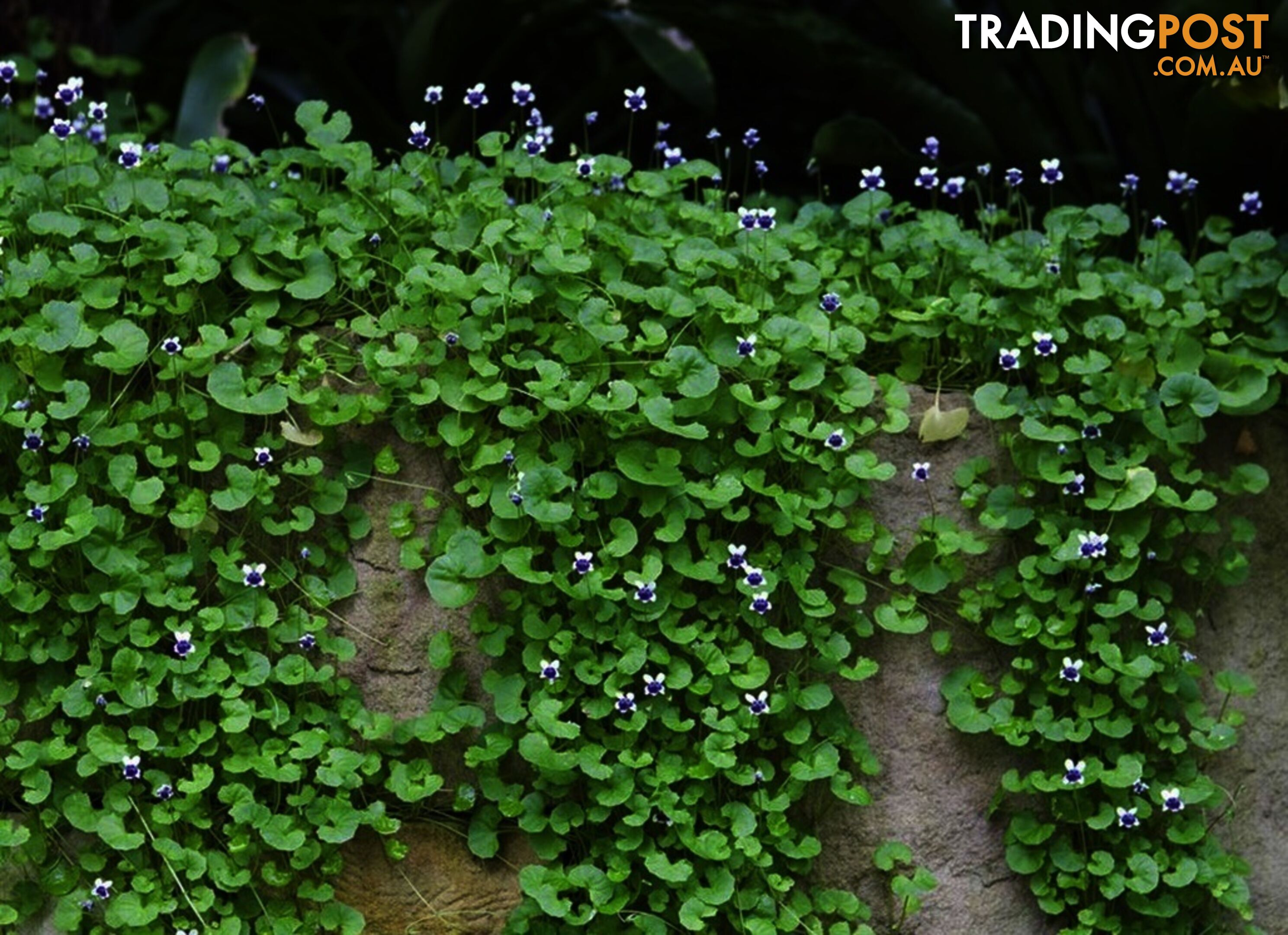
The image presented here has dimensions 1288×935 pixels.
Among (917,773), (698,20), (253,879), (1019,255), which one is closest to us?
(253,879)

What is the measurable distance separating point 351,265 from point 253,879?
0.99m

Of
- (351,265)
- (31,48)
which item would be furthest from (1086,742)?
(31,48)

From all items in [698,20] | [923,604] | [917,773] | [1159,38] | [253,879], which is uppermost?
[1159,38]

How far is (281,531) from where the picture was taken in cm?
250

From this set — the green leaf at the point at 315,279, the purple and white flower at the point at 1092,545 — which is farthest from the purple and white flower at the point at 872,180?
the green leaf at the point at 315,279

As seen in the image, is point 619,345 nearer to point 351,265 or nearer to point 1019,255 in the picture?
point 351,265

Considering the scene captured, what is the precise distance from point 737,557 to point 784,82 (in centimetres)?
248

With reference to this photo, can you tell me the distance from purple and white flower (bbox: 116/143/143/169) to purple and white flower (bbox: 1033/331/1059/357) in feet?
4.94

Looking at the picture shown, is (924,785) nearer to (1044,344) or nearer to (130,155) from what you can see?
(1044,344)

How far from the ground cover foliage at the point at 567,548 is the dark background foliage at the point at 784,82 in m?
0.81

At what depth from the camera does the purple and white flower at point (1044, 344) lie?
8.62 feet

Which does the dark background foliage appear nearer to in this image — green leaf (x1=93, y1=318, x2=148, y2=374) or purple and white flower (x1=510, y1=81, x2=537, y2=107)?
purple and white flower (x1=510, y1=81, x2=537, y2=107)

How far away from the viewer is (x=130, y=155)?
8.49 ft

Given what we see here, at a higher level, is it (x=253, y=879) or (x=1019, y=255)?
(x=1019, y=255)
